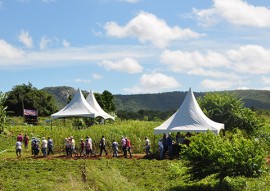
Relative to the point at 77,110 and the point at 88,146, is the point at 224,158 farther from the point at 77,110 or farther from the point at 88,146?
the point at 77,110

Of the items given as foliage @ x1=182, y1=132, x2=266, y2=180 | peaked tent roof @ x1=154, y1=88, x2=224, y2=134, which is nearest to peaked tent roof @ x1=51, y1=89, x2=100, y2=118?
peaked tent roof @ x1=154, y1=88, x2=224, y2=134

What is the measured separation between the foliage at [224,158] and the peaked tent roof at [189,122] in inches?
246

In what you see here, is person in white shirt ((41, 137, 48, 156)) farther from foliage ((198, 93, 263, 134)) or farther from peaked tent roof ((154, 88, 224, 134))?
foliage ((198, 93, 263, 134))

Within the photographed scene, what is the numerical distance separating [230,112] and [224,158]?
16158mm

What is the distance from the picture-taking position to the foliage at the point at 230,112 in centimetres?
3594

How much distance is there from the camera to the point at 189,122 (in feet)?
95.1

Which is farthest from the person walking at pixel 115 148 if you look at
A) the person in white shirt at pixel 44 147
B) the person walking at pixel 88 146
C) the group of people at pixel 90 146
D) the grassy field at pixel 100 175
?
the person in white shirt at pixel 44 147

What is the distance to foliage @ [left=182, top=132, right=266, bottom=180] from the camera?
2086cm

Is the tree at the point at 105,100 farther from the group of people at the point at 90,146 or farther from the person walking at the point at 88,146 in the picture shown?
the person walking at the point at 88,146

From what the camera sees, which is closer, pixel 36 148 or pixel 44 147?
pixel 44 147

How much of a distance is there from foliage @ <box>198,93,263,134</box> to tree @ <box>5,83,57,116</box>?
48983mm

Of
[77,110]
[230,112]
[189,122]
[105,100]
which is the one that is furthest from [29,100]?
[189,122]

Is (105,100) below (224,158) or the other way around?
the other way around

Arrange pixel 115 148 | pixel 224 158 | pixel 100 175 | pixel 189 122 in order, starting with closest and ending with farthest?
pixel 224 158 → pixel 100 175 → pixel 115 148 → pixel 189 122
